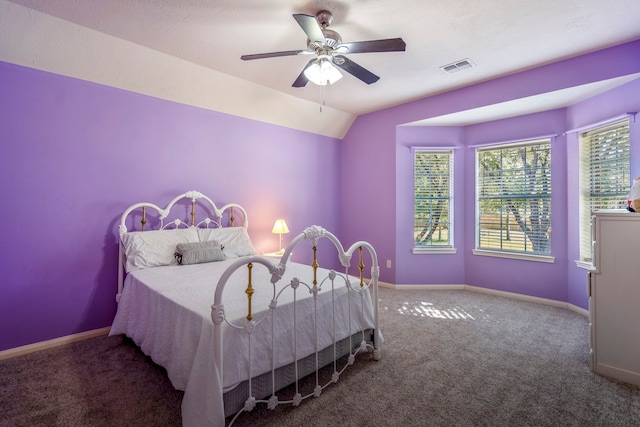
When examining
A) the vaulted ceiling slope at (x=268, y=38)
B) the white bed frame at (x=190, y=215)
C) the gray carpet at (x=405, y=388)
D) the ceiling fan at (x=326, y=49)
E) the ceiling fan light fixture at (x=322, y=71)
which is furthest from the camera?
the white bed frame at (x=190, y=215)

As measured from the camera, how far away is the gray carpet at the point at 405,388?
5.79ft

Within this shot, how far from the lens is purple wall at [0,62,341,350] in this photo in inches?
99.9

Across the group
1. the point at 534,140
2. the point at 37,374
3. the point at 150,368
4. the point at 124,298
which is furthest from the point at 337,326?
the point at 534,140

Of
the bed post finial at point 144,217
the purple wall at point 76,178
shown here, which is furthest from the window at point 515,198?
the bed post finial at point 144,217

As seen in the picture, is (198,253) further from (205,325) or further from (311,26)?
(311,26)

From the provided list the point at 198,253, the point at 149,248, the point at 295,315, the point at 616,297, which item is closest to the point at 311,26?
the point at 295,315

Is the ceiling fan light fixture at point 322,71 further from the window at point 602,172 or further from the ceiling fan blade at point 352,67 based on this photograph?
the window at point 602,172

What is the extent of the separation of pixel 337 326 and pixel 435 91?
3.27m

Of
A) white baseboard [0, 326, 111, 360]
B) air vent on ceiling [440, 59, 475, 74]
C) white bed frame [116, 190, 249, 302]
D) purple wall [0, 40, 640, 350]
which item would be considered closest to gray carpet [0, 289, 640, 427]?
white baseboard [0, 326, 111, 360]

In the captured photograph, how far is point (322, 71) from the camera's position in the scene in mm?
2463

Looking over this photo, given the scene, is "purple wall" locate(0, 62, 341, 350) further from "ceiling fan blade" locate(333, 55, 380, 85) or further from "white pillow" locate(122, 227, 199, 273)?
"ceiling fan blade" locate(333, 55, 380, 85)

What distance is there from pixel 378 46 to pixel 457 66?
1582mm

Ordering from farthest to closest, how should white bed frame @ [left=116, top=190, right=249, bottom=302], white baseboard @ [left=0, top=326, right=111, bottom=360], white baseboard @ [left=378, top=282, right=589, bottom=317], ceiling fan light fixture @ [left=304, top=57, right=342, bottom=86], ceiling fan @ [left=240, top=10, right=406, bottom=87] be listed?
white baseboard @ [left=378, top=282, right=589, bottom=317]
white bed frame @ [left=116, top=190, right=249, bottom=302]
white baseboard @ [left=0, top=326, right=111, bottom=360]
ceiling fan light fixture @ [left=304, top=57, right=342, bottom=86]
ceiling fan @ [left=240, top=10, right=406, bottom=87]

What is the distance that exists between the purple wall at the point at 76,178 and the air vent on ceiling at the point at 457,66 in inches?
103
